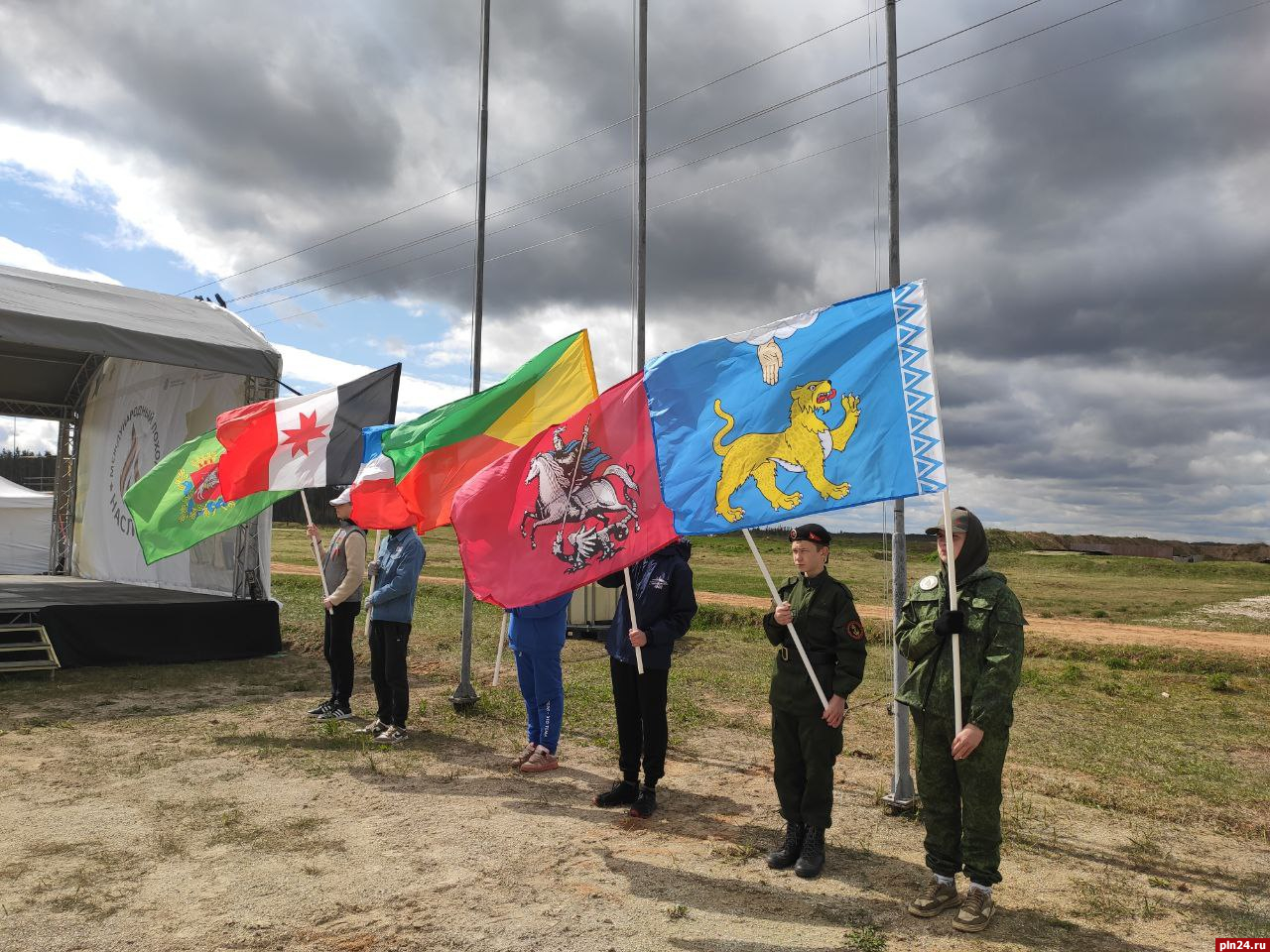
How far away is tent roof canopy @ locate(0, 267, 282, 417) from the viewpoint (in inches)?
412

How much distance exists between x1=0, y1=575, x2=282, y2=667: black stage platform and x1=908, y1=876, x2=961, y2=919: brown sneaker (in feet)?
34.8

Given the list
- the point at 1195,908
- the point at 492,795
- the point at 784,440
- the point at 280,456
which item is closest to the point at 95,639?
the point at 280,456

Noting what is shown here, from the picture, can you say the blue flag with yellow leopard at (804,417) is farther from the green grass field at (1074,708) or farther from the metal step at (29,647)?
the metal step at (29,647)

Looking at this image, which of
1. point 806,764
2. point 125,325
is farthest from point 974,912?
point 125,325

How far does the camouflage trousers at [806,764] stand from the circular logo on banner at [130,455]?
1404 cm

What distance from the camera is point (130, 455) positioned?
16344 mm

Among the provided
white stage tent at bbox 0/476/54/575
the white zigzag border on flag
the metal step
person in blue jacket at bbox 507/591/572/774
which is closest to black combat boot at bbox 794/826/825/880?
the white zigzag border on flag

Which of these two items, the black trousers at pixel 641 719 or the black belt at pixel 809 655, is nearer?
the black belt at pixel 809 655

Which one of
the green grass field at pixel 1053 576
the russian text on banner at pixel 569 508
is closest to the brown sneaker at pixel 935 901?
the russian text on banner at pixel 569 508

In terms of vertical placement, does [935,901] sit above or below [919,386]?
below

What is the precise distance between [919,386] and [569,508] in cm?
223

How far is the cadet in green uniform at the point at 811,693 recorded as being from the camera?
4.59 metres

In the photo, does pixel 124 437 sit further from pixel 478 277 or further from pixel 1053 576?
pixel 1053 576

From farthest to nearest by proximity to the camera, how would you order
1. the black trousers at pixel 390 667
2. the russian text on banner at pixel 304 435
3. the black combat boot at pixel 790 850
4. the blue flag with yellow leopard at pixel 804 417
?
the russian text on banner at pixel 304 435, the black trousers at pixel 390 667, the black combat boot at pixel 790 850, the blue flag with yellow leopard at pixel 804 417
